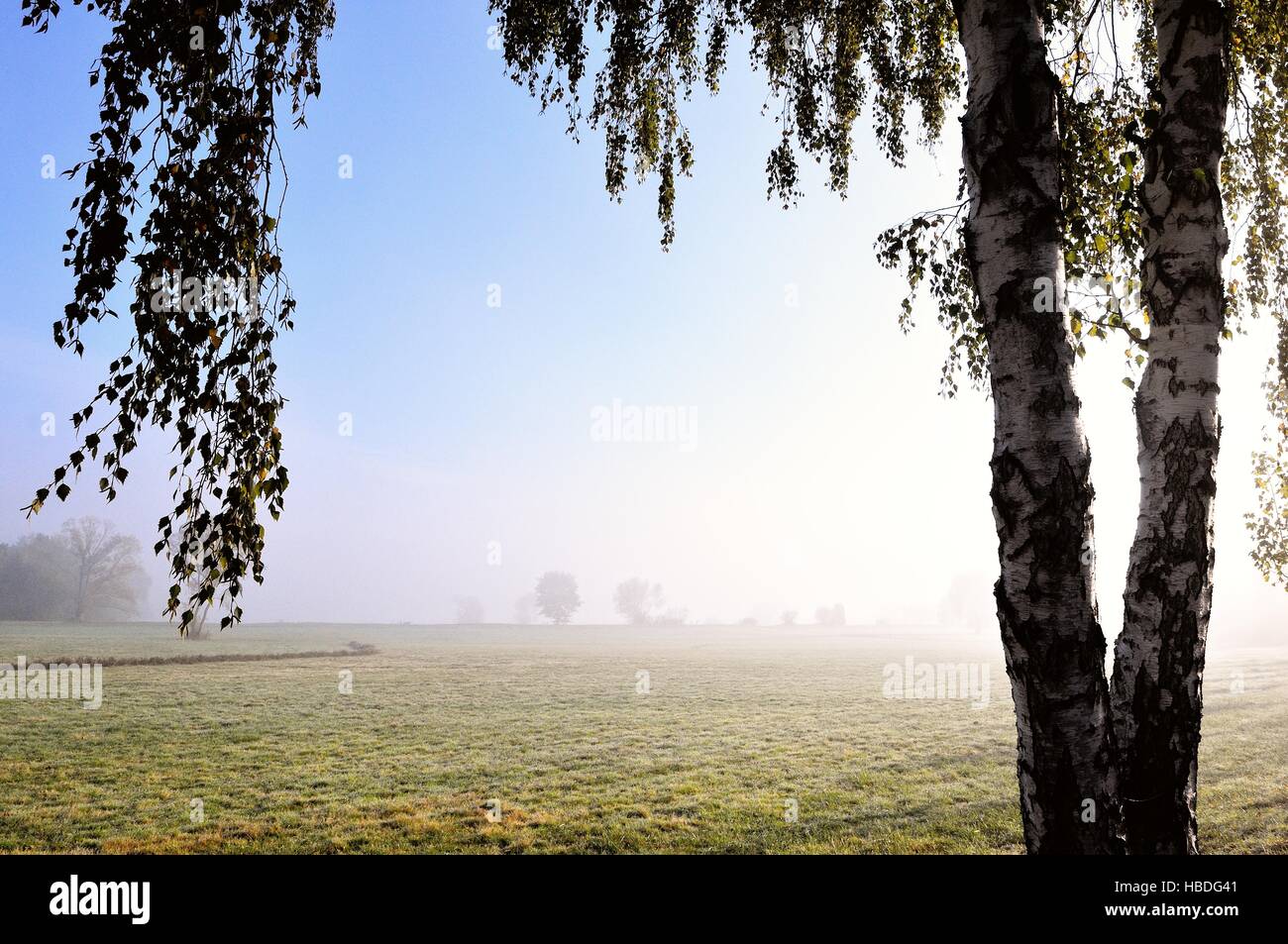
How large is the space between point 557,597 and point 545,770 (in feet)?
384

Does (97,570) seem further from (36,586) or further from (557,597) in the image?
(557,597)

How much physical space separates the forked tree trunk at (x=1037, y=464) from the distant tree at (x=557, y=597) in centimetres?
12748

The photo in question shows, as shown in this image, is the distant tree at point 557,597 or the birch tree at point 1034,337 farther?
the distant tree at point 557,597

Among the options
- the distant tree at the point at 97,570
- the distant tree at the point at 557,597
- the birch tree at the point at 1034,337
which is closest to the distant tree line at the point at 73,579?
the distant tree at the point at 97,570

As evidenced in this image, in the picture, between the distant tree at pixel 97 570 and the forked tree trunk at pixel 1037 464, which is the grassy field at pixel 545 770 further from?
the distant tree at pixel 97 570

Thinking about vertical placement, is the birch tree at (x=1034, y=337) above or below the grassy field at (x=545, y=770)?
above

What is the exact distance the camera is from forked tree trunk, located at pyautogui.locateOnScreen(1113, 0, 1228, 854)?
375cm

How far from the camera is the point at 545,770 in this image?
1317 cm

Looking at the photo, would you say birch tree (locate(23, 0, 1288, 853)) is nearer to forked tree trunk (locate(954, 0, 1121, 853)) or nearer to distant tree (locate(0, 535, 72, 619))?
forked tree trunk (locate(954, 0, 1121, 853))

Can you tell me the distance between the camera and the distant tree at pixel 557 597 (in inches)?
5007

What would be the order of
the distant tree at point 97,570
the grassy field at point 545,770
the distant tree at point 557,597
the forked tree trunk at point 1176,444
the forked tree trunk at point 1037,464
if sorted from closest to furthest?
the forked tree trunk at point 1037,464 < the forked tree trunk at point 1176,444 < the grassy field at point 545,770 < the distant tree at point 97,570 < the distant tree at point 557,597

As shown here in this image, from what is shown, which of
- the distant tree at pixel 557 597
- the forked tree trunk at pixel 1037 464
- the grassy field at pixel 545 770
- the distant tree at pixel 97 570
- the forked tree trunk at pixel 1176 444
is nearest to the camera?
the forked tree trunk at pixel 1037 464
